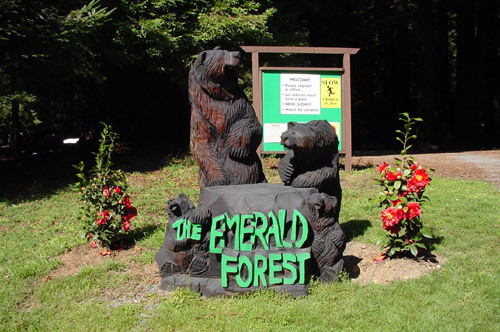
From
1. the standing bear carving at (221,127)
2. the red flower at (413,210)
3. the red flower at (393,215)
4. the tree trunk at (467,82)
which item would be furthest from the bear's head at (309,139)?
the tree trunk at (467,82)

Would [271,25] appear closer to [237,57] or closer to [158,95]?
[158,95]

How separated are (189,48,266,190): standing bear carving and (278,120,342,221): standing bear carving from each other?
48 centimetres

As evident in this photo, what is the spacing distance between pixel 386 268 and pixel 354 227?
5.36ft

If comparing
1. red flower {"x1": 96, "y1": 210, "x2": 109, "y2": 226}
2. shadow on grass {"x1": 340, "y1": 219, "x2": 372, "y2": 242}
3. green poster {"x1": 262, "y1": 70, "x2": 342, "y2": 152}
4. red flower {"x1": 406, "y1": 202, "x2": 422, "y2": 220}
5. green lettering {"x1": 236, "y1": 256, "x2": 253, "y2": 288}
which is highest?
green poster {"x1": 262, "y1": 70, "x2": 342, "y2": 152}

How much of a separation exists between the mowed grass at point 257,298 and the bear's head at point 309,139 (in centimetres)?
125

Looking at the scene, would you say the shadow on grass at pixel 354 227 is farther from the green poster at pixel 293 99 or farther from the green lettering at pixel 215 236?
the green poster at pixel 293 99

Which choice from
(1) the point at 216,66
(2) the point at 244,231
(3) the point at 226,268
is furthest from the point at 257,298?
(1) the point at 216,66

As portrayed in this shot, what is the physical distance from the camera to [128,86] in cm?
1330

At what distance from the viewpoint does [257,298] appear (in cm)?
390

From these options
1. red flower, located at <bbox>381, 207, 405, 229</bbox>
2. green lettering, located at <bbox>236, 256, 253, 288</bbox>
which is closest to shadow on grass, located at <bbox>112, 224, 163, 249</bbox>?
green lettering, located at <bbox>236, 256, 253, 288</bbox>

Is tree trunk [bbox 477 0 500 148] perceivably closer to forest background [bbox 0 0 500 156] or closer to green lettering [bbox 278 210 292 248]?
forest background [bbox 0 0 500 156]

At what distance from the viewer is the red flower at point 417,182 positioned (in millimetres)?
4637

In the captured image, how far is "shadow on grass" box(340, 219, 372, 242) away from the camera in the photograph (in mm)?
5980

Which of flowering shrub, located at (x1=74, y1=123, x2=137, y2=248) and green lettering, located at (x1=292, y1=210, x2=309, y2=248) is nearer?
green lettering, located at (x1=292, y1=210, x2=309, y2=248)
